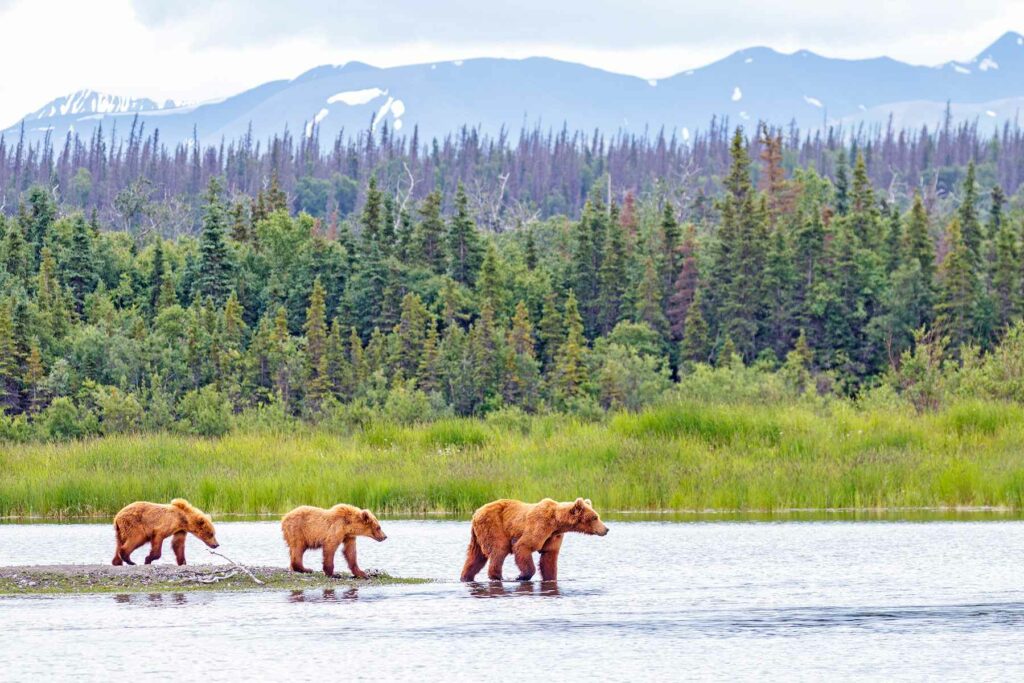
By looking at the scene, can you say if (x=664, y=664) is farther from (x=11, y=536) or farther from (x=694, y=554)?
(x=11, y=536)

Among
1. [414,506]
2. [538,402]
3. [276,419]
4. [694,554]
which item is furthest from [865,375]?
[694,554]

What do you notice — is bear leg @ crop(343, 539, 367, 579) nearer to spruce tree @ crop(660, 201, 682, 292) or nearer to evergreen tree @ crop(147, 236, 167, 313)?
evergreen tree @ crop(147, 236, 167, 313)

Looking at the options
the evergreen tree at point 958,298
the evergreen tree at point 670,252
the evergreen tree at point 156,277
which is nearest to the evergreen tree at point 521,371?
the evergreen tree at point 670,252

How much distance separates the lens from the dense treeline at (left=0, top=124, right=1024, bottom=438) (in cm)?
6912

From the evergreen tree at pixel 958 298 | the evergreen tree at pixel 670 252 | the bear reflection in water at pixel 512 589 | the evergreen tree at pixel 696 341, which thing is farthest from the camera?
the evergreen tree at pixel 670 252

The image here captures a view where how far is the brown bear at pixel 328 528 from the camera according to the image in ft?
69.1

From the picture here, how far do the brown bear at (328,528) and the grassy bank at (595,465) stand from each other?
1235 centimetres

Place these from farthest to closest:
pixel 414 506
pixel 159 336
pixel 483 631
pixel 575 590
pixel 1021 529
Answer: pixel 159 336 < pixel 414 506 < pixel 1021 529 < pixel 575 590 < pixel 483 631

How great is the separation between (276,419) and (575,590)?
39.3m

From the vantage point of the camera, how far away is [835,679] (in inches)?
623

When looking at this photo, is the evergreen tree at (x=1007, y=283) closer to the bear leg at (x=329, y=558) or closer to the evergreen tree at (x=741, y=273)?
the evergreen tree at (x=741, y=273)

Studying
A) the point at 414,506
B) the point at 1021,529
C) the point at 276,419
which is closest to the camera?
the point at 1021,529

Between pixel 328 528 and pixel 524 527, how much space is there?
2437 millimetres

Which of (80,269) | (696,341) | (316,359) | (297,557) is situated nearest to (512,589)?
(297,557)
